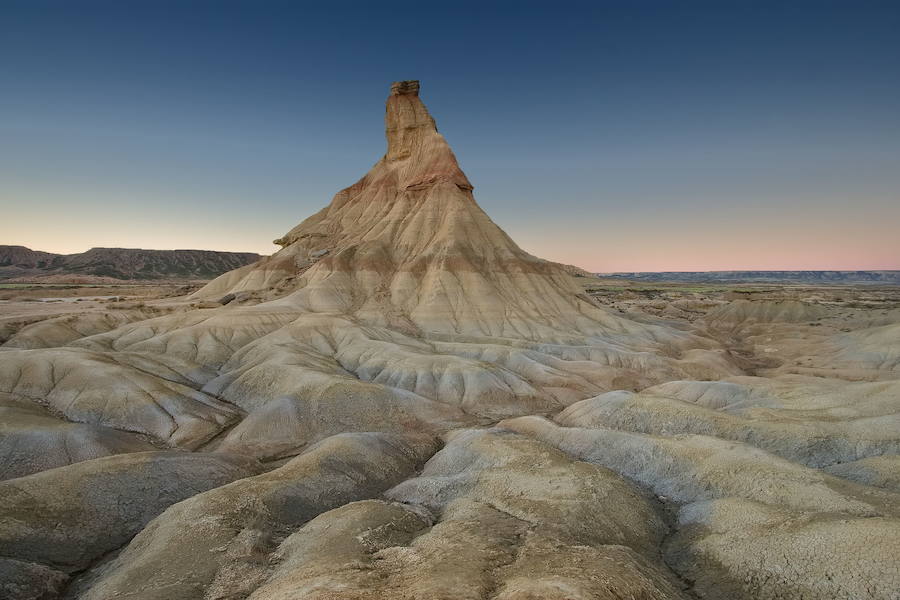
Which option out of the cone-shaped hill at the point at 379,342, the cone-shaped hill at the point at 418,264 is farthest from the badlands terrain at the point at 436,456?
the cone-shaped hill at the point at 418,264

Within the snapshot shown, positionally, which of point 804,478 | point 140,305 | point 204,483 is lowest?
point 204,483

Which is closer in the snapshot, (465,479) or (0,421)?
(465,479)

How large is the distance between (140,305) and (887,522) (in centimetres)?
10766

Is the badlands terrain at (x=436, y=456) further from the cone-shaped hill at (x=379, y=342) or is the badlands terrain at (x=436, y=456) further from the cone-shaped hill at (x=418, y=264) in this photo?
the cone-shaped hill at (x=418, y=264)

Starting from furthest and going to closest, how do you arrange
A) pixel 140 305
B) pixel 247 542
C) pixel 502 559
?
pixel 140 305
pixel 247 542
pixel 502 559

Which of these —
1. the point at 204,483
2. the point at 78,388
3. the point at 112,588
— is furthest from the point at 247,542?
the point at 78,388

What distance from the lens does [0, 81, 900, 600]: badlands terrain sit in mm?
18297

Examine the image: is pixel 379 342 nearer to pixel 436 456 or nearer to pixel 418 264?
pixel 418 264

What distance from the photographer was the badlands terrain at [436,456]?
1830 centimetres

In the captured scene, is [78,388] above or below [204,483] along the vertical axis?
above

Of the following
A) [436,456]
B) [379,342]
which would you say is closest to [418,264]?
[379,342]

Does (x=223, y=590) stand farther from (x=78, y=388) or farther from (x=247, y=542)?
(x=78, y=388)

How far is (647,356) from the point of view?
6650 cm

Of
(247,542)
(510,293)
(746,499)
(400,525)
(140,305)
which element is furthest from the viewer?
(140,305)
